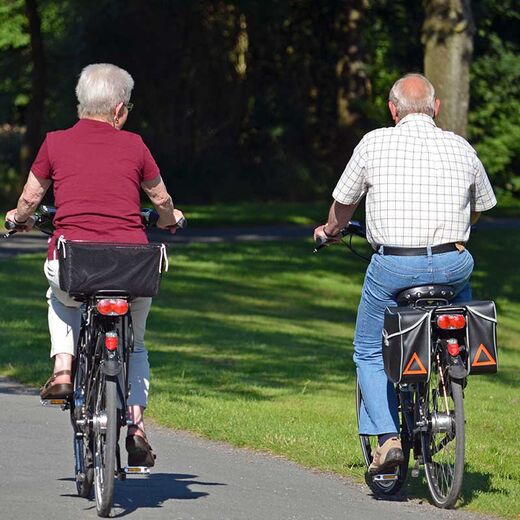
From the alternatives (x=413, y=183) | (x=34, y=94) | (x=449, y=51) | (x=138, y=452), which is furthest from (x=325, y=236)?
(x=34, y=94)

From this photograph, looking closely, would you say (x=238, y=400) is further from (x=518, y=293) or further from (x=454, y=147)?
(x=518, y=293)

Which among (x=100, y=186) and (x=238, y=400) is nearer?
(x=100, y=186)

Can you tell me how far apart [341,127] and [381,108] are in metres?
1.77

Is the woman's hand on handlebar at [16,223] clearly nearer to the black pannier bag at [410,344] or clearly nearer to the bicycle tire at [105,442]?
the bicycle tire at [105,442]

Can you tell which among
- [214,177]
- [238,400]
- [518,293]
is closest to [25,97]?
[214,177]

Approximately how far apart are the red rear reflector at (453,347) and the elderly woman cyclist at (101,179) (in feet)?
4.34

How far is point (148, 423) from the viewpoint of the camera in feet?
30.6

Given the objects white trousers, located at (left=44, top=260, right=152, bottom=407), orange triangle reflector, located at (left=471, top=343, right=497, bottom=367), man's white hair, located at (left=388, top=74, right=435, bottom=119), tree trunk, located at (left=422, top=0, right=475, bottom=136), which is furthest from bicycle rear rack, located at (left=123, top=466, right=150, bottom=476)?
tree trunk, located at (left=422, top=0, right=475, bottom=136)

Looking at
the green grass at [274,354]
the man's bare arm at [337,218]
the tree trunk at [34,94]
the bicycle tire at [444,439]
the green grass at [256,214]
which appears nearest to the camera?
the bicycle tire at [444,439]

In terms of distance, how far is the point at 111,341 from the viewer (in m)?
6.25

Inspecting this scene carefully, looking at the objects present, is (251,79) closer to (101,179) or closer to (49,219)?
(49,219)

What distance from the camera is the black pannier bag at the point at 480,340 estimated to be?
6539 mm

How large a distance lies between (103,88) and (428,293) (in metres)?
1.66

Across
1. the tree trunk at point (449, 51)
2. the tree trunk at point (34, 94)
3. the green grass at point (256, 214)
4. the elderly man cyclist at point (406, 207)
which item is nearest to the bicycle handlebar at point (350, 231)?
the elderly man cyclist at point (406, 207)
